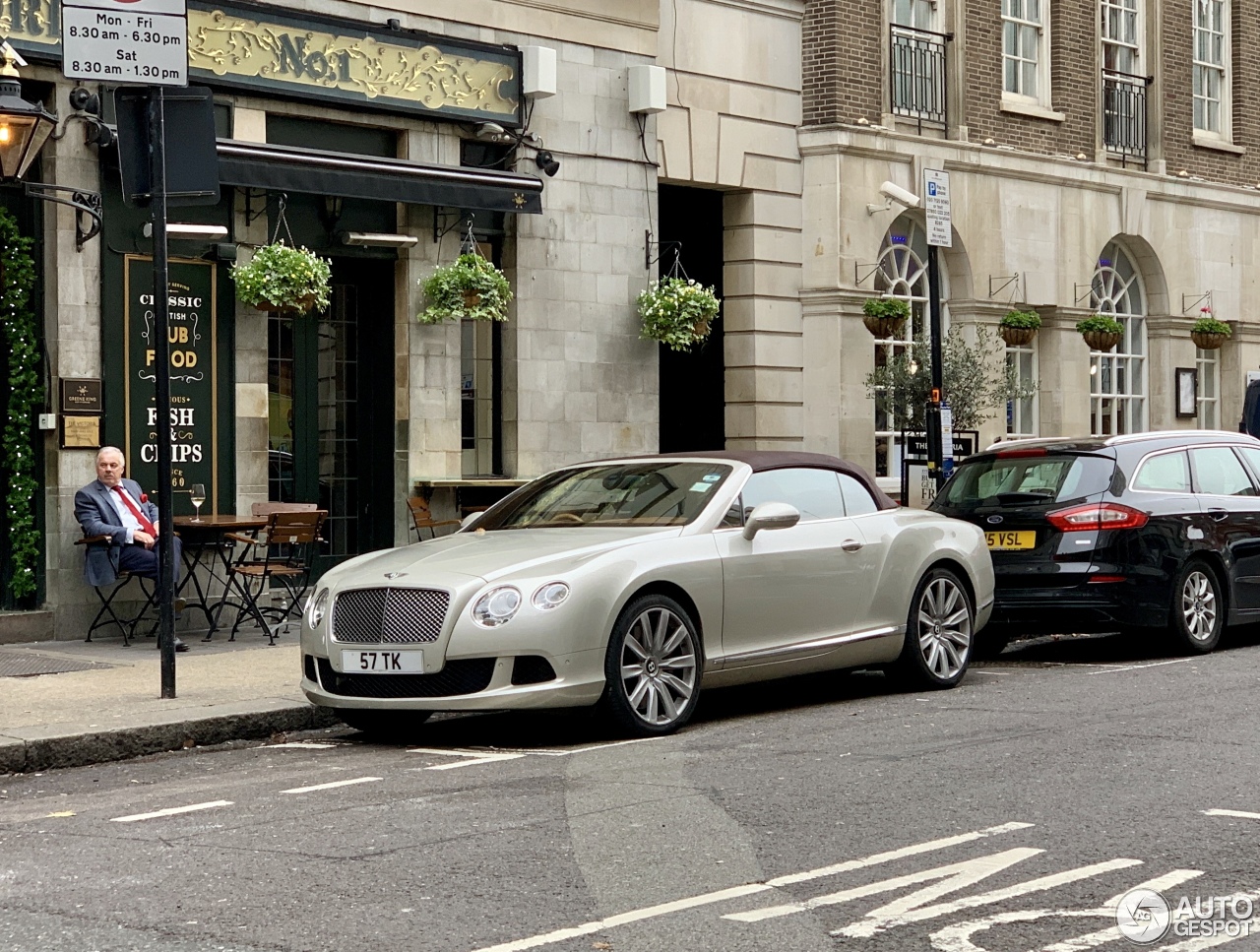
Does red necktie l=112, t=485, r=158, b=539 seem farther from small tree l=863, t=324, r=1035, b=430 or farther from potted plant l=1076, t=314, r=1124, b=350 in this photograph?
potted plant l=1076, t=314, r=1124, b=350

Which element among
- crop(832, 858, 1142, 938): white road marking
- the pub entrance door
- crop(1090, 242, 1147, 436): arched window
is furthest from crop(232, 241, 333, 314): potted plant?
crop(1090, 242, 1147, 436): arched window

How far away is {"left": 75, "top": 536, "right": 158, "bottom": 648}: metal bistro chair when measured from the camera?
1346 centimetres

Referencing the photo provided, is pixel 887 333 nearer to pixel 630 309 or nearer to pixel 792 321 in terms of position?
pixel 792 321

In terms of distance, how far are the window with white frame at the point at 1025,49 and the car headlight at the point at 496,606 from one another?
15800 mm

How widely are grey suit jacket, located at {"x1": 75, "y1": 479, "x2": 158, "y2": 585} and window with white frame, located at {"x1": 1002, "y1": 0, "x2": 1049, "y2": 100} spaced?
1376 cm

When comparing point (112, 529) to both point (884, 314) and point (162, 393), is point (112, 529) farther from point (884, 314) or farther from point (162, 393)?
point (884, 314)

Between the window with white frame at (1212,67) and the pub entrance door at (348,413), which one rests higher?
the window with white frame at (1212,67)

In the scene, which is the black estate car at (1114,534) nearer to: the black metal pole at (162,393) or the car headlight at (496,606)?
the car headlight at (496,606)

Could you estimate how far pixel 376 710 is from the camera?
31.1 feet

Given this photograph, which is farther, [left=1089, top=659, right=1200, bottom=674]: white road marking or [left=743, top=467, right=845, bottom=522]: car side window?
[left=1089, top=659, right=1200, bottom=674]: white road marking

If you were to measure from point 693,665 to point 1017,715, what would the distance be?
6.02ft

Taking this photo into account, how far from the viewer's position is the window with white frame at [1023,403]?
2333cm

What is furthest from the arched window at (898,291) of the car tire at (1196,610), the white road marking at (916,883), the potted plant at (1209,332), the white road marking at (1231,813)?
the white road marking at (916,883)

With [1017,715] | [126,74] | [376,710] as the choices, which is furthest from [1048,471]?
[126,74]
